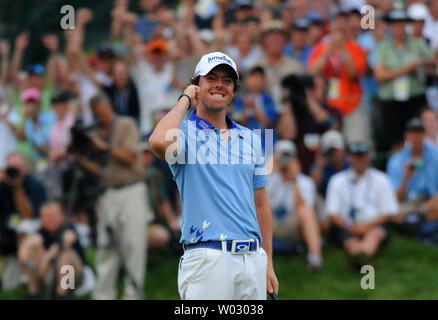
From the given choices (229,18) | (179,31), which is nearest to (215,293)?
(179,31)

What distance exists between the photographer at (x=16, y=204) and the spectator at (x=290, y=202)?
10.2 feet

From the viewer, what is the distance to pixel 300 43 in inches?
440

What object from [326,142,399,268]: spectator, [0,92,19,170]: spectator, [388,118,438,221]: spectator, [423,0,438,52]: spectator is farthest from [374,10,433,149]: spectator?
[0,92,19,170]: spectator

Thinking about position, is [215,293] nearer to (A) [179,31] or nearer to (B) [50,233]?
(B) [50,233]

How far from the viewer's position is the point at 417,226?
391 inches

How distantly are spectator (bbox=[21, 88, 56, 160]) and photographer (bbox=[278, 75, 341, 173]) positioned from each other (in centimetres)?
347

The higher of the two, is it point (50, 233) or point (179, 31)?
point (179, 31)

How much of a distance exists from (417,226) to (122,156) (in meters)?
3.96

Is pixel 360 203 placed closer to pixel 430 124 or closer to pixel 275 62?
pixel 430 124

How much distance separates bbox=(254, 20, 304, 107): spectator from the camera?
34.8 ft

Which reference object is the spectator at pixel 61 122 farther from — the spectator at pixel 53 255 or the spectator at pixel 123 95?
the spectator at pixel 53 255

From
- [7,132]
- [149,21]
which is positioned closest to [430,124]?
[149,21]

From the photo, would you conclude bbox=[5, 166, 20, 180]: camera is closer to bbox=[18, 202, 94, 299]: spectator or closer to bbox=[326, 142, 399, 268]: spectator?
bbox=[18, 202, 94, 299]: spectator
